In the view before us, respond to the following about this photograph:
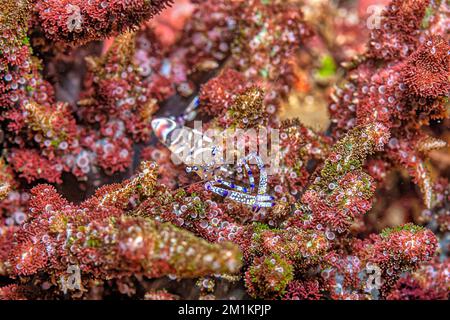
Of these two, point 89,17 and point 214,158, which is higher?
point 89,17

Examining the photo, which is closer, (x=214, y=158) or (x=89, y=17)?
(x=89, y=17)

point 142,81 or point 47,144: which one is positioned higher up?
point 142,81

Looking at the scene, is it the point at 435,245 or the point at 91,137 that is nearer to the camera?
the point at 435,245

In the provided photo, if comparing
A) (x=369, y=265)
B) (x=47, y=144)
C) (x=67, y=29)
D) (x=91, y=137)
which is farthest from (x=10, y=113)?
(x=369, y=265)
